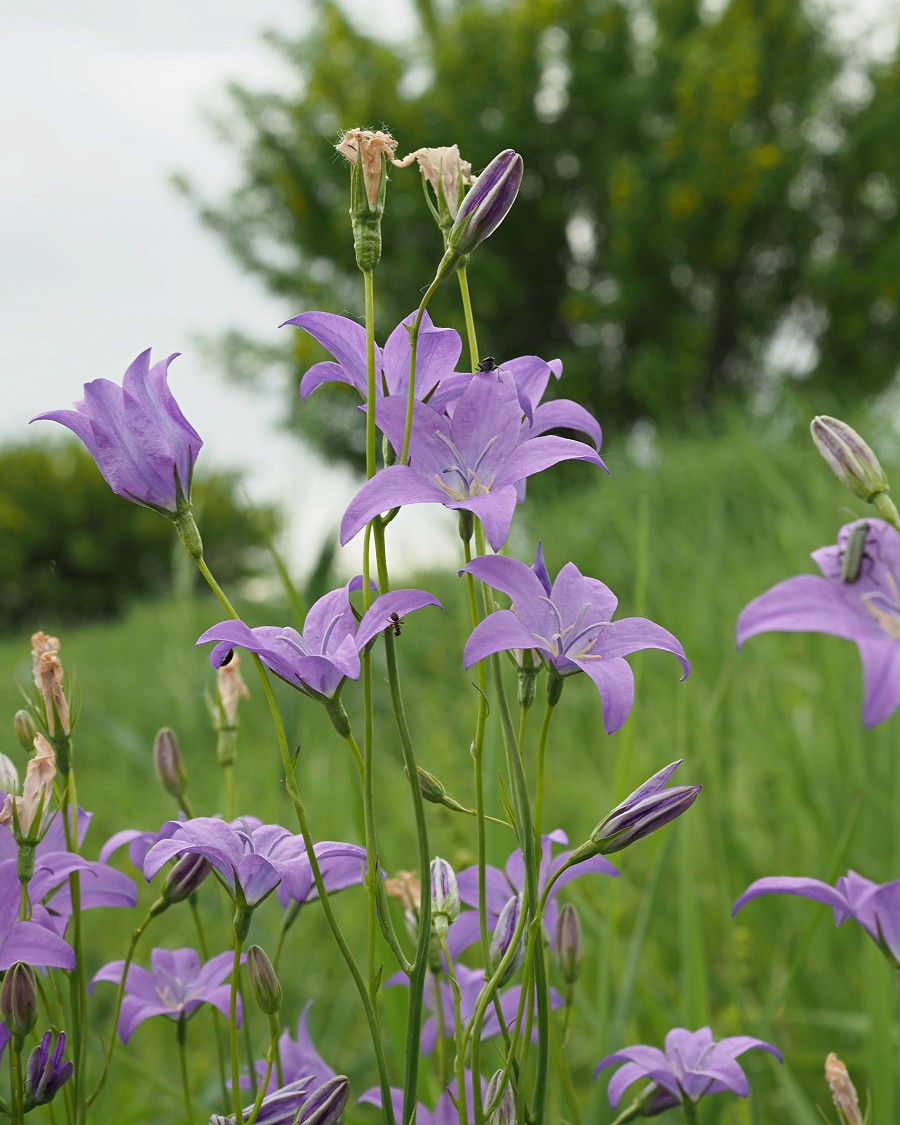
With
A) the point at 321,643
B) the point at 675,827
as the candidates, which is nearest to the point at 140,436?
the point at 321,643

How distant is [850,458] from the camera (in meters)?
0.58

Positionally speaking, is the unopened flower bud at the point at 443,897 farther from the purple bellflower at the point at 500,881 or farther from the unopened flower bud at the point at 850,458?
the unopened flower bud at the point at 850,458

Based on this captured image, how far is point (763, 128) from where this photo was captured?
10.4 metres

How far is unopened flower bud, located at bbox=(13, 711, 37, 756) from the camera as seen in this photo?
2.18ft

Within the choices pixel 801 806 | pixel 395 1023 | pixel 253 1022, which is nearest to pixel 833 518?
pixel 801 806

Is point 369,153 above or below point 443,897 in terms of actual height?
above

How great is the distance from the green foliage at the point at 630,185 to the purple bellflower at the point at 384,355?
8510 millimetres

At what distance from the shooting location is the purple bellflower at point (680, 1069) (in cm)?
66

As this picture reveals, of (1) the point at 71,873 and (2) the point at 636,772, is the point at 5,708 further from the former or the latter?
(1) the point at 71,873

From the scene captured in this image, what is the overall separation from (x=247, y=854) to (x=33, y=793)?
0.13m

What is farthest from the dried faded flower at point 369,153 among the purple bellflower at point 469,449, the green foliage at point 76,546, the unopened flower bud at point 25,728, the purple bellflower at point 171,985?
the green foliage at point 76,546

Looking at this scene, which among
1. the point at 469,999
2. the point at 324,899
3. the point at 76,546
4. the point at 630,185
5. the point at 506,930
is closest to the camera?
the point at 324,899

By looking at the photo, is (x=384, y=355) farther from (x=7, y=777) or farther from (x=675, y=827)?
(x=675, y=827)

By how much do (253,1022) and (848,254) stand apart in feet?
33.1
